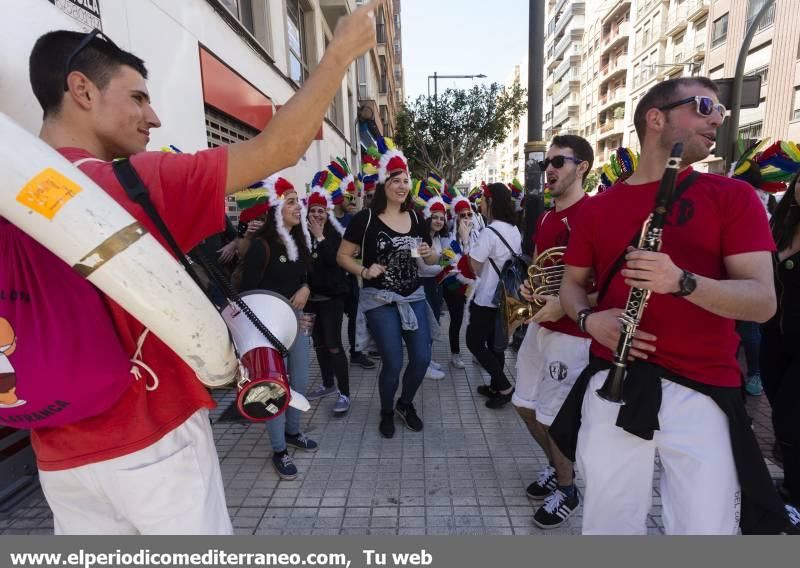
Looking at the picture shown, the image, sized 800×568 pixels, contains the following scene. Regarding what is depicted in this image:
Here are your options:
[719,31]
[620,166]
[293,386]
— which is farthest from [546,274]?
[719,31]

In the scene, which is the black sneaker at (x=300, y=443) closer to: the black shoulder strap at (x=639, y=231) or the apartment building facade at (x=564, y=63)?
the black shoulder strap at (x=639, y=231)

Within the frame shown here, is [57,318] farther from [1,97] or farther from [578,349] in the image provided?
[1,97]

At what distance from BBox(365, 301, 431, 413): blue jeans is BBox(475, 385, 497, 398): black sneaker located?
0.98m

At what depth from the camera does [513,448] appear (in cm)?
344

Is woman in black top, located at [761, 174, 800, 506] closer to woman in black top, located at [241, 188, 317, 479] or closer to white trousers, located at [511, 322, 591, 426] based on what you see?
white trousers, located at [511, 322, 591, 426]

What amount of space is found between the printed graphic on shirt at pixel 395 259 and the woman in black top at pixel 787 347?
2431 mm

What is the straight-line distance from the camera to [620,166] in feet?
15.2

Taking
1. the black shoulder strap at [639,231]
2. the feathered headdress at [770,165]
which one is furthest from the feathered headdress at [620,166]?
the black shoulder strap at [639,231]

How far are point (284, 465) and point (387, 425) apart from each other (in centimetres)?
91

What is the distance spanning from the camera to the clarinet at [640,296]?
1416 millimetres

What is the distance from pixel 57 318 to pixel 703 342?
1.91 meters

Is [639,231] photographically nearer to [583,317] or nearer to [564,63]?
[583,317]

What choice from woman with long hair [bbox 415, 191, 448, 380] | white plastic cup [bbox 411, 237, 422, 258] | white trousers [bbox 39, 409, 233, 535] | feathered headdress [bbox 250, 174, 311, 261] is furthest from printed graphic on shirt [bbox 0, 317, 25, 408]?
woman with long hair [bbox 415, 191, 448, 380]

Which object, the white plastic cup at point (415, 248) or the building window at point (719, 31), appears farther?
the building window at point (719, 31)
